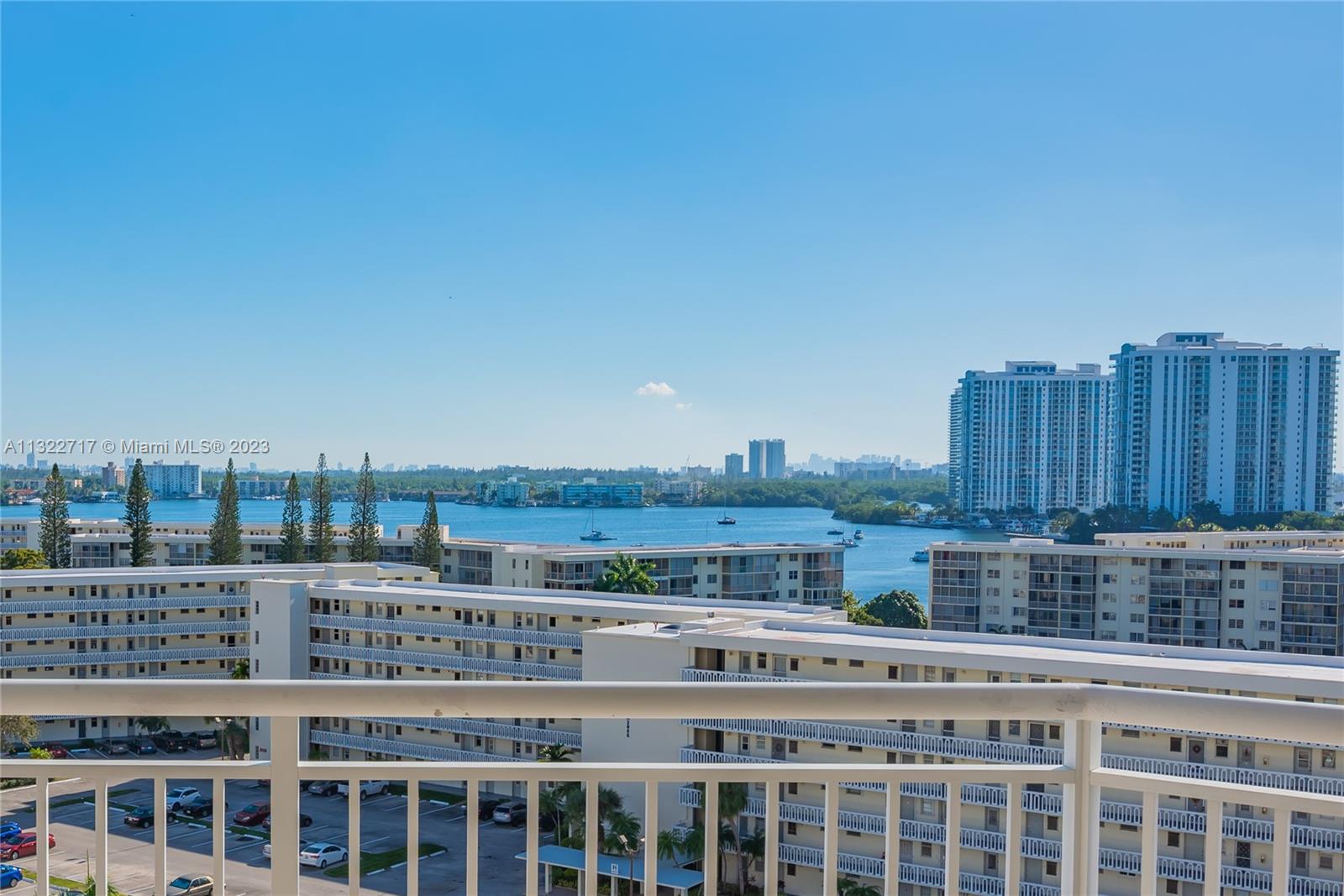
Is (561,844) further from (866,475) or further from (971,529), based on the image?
(866,475)

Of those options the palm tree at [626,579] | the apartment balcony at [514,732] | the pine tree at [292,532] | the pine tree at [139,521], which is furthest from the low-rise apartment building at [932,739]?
the pine tree at [139,521]

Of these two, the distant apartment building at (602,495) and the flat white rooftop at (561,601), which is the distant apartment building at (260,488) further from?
the flat white rooftop at (561,601)

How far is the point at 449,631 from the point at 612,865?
14048 mm

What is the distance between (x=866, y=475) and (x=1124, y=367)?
56.0 metres

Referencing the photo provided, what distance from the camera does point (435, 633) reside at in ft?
52.5

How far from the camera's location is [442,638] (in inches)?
632

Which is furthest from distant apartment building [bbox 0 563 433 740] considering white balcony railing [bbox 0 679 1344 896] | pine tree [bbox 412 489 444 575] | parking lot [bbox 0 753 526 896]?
white balcony railing [bbox 0 679 1344 896]

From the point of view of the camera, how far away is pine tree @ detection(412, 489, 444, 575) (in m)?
26.9

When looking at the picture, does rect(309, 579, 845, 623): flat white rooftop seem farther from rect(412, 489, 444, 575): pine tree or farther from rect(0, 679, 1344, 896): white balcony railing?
rect(0, 679, 1344, 896): white balcony railing

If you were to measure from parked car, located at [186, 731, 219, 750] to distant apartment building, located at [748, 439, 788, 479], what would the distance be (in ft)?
256

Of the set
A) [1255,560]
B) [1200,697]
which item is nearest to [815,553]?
[1255,560]

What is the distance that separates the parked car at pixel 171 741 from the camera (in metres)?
16.7

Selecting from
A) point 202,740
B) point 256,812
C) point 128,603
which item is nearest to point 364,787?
point 256,812

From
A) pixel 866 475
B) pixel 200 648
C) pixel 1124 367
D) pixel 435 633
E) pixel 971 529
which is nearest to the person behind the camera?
pixel 435 633
